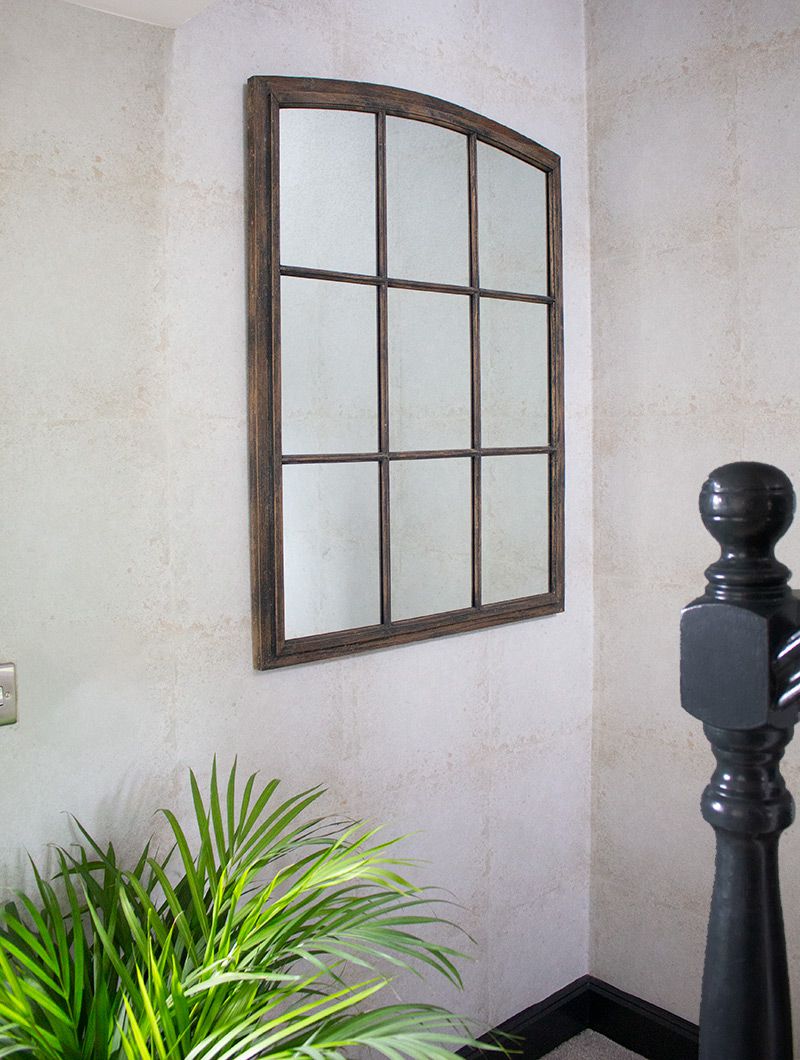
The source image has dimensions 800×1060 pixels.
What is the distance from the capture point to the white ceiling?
1485 millimetres

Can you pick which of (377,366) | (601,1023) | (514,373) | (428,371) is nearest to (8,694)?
(377,366)

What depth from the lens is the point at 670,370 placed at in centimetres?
228

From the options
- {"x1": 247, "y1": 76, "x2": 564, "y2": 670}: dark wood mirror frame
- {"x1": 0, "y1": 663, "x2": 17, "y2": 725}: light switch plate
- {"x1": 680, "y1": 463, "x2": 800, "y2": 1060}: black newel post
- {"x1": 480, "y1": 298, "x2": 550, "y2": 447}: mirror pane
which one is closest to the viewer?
{"x1": 680, "y1": 463, "x2": 800, "y2": 1060}: black newel post

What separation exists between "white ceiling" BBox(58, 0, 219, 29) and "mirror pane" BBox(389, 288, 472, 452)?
645 mm

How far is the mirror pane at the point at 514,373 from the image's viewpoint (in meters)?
2.21

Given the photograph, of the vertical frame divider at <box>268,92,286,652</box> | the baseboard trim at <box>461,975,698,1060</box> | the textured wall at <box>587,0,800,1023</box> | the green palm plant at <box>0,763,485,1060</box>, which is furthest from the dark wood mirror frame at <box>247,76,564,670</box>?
the baseboard trim at <box>461,975,698,1060</box>

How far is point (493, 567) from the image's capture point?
7.33 ft

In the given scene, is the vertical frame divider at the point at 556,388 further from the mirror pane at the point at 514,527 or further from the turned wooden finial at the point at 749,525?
the turned wooden finial at the point at 749,525

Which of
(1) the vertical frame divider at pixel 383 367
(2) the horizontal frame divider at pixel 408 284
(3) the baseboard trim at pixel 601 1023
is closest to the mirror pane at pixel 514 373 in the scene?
(2) the horizontal frame divider at pixel 408 284

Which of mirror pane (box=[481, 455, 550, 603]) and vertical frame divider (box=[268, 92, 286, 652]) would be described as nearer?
vertical frame divider (box=[268, 92, 286, 652])

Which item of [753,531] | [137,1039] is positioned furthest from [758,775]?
[137,1039]

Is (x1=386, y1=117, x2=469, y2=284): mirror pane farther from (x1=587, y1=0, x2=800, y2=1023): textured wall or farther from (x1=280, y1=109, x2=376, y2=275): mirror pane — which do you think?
(x1=587, y1=0, x2=800, y2=1023): textured wall

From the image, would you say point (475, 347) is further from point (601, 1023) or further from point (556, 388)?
point (601, 1023)

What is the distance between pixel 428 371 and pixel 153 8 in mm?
854
